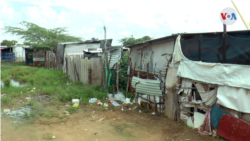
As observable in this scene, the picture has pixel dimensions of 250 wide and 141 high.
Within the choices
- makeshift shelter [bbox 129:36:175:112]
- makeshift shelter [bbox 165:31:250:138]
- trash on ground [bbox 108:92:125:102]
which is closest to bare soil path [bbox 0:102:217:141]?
makeshift shelter [bbox 165:31:250:138]

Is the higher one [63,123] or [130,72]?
[130,72]

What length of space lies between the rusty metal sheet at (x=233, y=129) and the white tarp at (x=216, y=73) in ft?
2.30

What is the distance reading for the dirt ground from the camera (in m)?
4.33

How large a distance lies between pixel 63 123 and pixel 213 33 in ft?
14.5

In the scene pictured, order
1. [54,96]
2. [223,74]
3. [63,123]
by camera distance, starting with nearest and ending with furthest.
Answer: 1. [223,74]
2. [63,123]
3. [54,96]

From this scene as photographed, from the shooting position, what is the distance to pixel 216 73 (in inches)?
163

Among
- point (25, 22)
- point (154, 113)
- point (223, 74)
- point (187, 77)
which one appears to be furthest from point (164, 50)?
point (25, 22)

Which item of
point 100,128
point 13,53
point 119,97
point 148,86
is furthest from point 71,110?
point 13,53

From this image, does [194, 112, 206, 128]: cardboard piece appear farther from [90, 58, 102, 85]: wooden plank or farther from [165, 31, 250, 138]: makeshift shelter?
[90, 58, 102, 85]: wooden plank

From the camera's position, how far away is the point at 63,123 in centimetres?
518

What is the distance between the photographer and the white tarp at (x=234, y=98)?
11.9 ft

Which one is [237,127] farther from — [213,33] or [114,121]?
[114,121]

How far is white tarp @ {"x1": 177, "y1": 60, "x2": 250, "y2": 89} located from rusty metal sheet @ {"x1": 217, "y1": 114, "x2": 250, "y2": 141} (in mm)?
701

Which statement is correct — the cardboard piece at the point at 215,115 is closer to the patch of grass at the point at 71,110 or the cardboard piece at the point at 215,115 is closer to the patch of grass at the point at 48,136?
the patch of grass at the point at 48,136
